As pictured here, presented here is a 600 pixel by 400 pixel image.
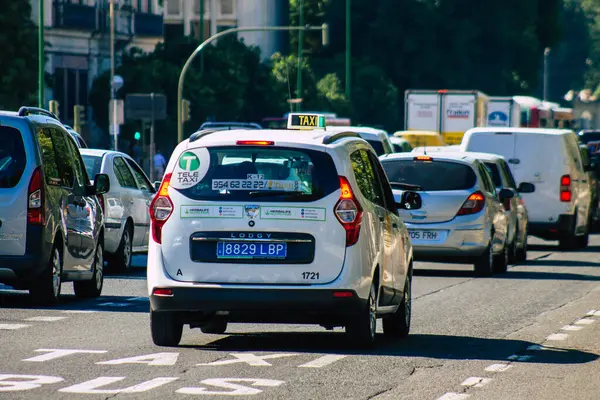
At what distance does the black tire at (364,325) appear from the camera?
39.6ft

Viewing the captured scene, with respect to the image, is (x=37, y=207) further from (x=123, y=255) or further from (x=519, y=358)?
(x=123, y=255)

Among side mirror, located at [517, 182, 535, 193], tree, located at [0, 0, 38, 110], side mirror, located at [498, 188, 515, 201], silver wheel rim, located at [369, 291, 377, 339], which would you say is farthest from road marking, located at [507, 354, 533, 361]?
tree, located at [0, 0, 38, 110]

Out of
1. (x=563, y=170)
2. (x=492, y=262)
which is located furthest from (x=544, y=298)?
(x=563, y=170)

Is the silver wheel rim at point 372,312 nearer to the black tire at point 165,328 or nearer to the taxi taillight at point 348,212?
the taxi taillight at point 348,212

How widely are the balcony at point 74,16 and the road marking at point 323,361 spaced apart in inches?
2105

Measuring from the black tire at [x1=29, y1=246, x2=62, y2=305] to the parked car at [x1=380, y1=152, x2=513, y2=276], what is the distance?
6610 millimetres

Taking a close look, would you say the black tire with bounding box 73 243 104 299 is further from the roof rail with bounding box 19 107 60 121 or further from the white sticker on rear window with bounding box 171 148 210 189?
the white sticker on rear window with bounding box 171 148 210 189

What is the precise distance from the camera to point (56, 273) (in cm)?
1633

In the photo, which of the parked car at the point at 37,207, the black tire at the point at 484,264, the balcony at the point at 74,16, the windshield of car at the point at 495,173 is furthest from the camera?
the balcony at the point at 74,16

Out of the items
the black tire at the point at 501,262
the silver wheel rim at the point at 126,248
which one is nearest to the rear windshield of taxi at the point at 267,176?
the silver wheel rim at the point at 126,248

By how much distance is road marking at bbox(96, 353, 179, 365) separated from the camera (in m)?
11.1

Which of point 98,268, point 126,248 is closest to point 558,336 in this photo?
point 98,268

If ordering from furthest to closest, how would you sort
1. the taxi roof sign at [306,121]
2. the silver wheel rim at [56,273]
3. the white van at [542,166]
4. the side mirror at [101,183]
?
the white van at [542,166] → the side mirror at [101,183] → the silver wheel rim at [56,273] → the taxi roof sign at [306,121]

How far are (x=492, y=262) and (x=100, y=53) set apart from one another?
4774 cm
